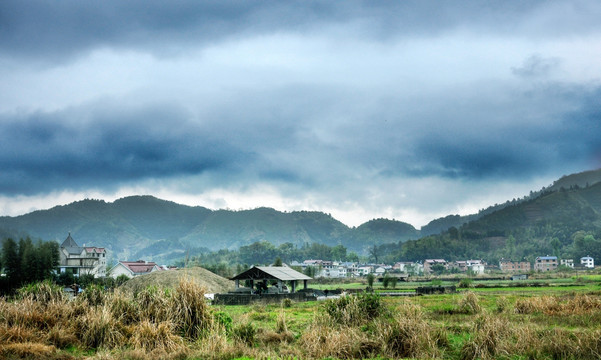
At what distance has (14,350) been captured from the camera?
13.7 meters

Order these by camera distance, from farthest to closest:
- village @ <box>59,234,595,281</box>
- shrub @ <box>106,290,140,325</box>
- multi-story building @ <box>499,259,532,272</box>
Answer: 1. multi-story building @ <box>499,259,532,272</box>
2. village @ <box>59,234,595,281</box>
3. shrub @ <box>106,290,140,325</box>

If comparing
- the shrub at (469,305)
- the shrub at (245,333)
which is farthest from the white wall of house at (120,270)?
the shrub at (245,333)

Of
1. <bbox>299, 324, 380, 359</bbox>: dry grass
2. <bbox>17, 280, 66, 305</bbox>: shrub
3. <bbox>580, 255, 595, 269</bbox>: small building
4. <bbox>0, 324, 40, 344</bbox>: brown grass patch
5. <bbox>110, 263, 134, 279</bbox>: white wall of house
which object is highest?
<bbox>17, 280, 66, 305</bbox>: shrub

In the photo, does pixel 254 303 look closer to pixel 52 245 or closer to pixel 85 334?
pixel 85 334

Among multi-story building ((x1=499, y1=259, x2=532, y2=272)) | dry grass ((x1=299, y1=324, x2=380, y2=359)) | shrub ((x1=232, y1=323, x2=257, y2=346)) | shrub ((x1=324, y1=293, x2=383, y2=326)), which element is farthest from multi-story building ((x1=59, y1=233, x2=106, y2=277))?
multi-story building ((x1=499, y1=259, x2=532, y2=272))

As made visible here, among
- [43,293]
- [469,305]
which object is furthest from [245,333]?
[469,305]

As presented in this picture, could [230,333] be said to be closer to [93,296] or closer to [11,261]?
[93,296]

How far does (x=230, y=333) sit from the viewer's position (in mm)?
16531

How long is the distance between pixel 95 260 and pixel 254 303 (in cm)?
6049

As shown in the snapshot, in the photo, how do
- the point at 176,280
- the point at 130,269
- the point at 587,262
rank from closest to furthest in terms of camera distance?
the point at 176,280
the point at 130,269
the point at 587,262

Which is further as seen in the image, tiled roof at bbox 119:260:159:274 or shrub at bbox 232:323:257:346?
tiled roof at bbox 119:260:159:274

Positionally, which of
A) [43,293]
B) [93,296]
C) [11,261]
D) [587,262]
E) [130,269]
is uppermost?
[11,261]

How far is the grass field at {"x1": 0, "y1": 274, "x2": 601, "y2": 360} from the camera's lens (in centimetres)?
1357

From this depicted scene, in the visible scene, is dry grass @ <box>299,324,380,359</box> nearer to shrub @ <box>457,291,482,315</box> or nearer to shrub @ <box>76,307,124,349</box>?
shrub @ <box>76,307,124,349</box>
